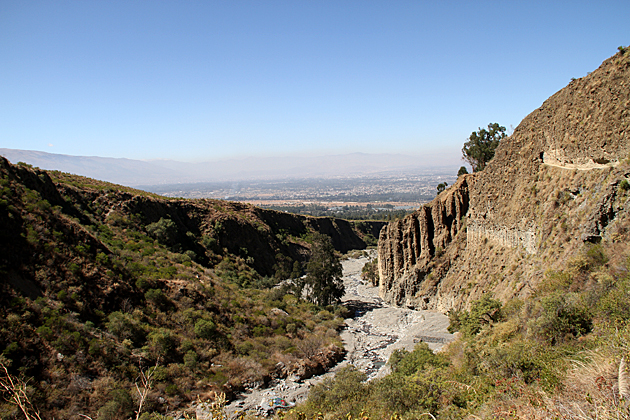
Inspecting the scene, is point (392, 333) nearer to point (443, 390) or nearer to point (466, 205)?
point (466, 205)

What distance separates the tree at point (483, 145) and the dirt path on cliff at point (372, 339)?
23242 millimetres

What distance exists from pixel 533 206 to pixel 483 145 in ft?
81.2

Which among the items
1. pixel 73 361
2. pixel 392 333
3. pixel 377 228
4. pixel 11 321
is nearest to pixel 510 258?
pixel 392 333

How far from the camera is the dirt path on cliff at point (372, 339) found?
22.5m

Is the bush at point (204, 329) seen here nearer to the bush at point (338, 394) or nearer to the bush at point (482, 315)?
the bush at point (338, 394)

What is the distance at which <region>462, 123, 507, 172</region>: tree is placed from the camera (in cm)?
4531

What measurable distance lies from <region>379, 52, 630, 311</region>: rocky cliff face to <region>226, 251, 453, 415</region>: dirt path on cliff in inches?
95.8

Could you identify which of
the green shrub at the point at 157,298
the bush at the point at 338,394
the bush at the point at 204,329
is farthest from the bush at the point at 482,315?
the green shrub at the point at 157,298

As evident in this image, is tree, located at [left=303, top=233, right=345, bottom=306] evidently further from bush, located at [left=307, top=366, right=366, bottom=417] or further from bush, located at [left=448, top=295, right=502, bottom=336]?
bush, located at [left=448, top=295, right=502, bottom=336]

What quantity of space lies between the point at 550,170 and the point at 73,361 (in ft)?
107

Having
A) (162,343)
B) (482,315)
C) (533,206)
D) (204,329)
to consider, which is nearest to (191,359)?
(162,343)

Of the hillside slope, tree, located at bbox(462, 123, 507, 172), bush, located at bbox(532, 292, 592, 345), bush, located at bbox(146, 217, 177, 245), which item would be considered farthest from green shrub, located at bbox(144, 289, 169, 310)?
tree, located at bbox(462, 123, 507, 172)

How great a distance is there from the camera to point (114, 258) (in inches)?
1161

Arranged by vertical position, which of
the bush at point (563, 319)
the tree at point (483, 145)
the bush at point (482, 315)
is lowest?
the bush at point (482, 315)
